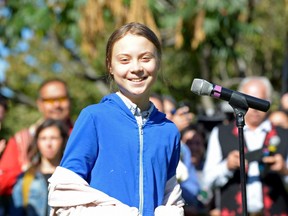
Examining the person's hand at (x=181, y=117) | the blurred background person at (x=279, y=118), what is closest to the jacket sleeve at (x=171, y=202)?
the person's hand at (x=181, y=117)

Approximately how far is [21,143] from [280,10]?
14729mm

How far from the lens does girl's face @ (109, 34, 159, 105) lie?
385cm

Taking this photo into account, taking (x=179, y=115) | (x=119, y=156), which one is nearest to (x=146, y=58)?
(x=119, y=156)

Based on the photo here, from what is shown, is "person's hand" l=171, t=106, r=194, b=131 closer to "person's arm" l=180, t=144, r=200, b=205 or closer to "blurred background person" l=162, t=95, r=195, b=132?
"blurred background person" l=162, t=95, r=195, b=132

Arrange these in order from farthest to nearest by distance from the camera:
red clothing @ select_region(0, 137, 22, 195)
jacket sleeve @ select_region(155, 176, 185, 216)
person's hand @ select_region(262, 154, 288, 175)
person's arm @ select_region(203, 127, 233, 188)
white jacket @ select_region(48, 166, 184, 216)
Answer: person's arm @ select_region(203, 127, 233, 188), person's hand @ select_region(262, 154, 288, 175), red clothing @ select_region(0, 137, 22, 195), jacket sleeve @ select_region(155, 176, 185, 216), white jacket @ select_region(48, 166, 184, 216)

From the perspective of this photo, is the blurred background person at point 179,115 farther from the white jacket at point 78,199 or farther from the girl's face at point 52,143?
the white jacket at point 78,199

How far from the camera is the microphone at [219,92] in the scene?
4102mm

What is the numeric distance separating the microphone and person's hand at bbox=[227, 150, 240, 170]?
245 centimetres

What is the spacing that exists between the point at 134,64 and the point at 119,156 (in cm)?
44

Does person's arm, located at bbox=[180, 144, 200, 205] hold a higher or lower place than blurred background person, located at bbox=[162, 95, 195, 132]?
lower

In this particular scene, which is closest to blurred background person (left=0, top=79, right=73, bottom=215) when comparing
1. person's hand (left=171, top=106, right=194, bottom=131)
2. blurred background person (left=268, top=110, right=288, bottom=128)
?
person's hand (left=171, top=106, right=194, bottom=131)

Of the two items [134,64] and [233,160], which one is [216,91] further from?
[233,160]

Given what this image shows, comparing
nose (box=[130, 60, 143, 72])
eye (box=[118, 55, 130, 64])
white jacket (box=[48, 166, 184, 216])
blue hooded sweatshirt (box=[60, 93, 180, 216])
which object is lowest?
white jacket (box=[48, 166, 184, 216])

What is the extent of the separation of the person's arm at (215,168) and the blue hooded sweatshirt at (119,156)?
3.15 metres
